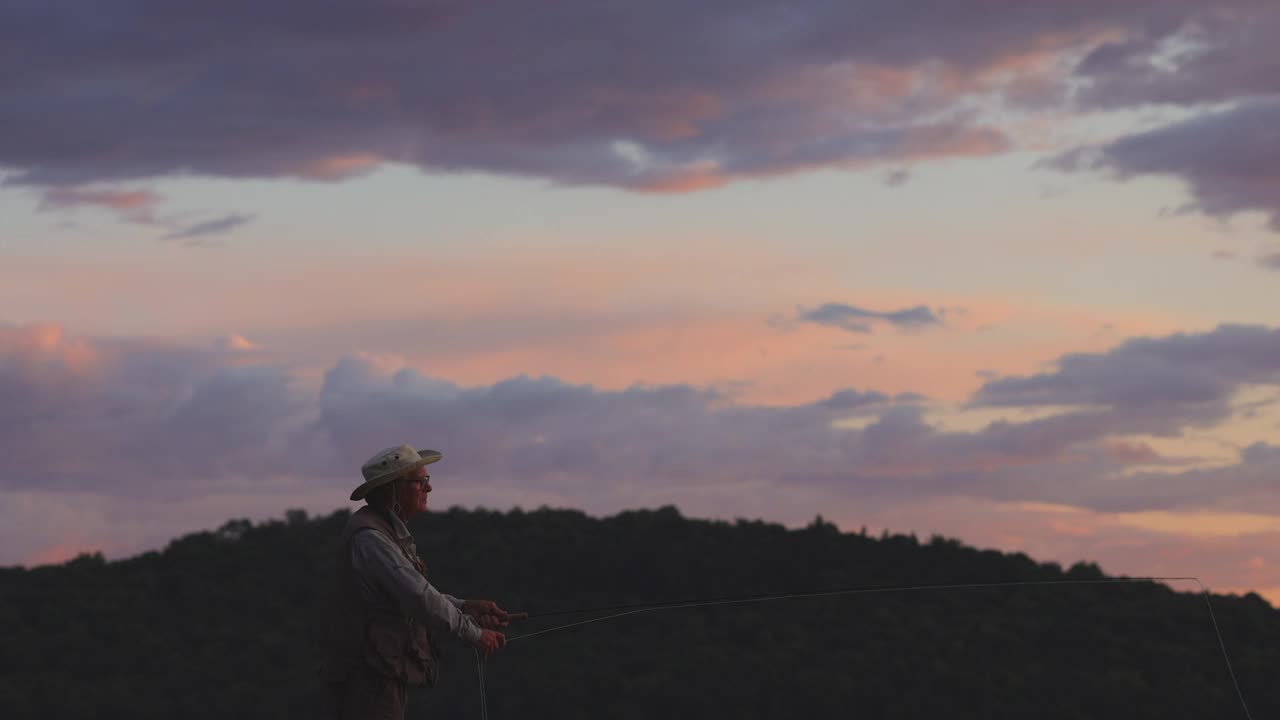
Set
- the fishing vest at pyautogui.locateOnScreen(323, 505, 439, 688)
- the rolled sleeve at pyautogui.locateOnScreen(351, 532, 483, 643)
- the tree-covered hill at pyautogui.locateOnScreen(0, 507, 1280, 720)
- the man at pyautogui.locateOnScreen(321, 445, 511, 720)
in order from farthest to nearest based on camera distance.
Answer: the tree-covered hill at pyautogui.locateOnScreen(0, 507, 1280, 720) < the fishing vest at pyautogui.locateOnScreen(323, 505, 439, 688) < the man at pyautogui.locateOnScreen(321, 445, 511, 720) < the rolled sleeve at pyautogui.locateOnScreen(351, 532, 483, 643)

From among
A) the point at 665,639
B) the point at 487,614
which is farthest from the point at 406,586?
the point at 665,639

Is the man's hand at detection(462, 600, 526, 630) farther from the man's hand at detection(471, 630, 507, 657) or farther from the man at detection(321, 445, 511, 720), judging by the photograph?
the man's hand at detection(471, 630, 507, 657)

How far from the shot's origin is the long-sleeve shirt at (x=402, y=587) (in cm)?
793

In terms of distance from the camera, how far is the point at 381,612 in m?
8.22

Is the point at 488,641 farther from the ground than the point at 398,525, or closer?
closer

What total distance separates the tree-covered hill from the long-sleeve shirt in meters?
50.5

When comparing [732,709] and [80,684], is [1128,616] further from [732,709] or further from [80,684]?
[80,684]

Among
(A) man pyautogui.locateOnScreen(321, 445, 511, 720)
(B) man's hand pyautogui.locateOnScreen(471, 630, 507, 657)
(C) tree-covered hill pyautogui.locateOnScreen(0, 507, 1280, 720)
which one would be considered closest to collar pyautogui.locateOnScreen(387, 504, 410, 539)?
(A) man pyautogui.locateOnScreen(321, 445, 511, 720)

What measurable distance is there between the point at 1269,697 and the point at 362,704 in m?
60.3

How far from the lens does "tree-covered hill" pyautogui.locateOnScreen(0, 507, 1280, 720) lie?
213ft

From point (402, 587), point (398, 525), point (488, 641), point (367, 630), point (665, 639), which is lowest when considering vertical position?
point (488, 641)

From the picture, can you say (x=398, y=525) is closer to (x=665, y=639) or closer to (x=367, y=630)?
(x=367, y=630)

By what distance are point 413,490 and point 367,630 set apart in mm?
691

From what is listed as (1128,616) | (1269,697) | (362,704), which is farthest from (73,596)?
(362,704)
